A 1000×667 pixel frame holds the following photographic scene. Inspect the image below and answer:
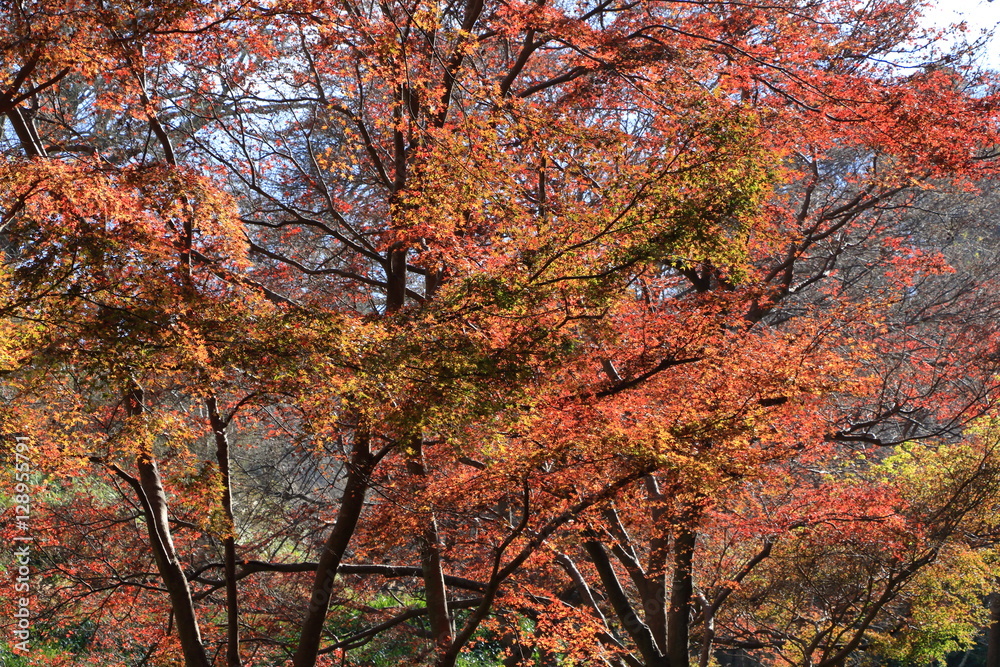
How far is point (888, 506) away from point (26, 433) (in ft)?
27.3

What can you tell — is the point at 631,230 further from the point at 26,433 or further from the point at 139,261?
the point at 26,433

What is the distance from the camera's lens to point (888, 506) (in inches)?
314

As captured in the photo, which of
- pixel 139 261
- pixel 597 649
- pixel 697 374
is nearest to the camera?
pixel 139 261

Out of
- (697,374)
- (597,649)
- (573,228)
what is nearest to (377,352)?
(573,228)

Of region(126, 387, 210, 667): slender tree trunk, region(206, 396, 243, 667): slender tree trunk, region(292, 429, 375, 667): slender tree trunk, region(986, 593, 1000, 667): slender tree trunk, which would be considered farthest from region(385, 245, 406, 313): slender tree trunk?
region(986, 593, 1000, 667): slender tree trunk

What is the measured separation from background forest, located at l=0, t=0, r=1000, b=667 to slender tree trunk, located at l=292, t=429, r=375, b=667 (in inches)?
1.6

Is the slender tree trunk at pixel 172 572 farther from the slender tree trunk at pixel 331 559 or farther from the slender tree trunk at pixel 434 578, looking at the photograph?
the slender tree trunk at pixel 434 578

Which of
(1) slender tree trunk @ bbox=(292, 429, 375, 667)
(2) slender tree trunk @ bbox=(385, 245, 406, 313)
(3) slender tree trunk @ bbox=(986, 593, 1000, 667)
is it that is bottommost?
(3) slender tree trunk @ bbox=(986, 593, 1000, 667)

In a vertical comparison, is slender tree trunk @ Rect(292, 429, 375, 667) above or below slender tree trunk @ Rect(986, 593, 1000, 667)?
above

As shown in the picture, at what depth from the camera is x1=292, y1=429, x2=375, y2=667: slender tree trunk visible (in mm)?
6145

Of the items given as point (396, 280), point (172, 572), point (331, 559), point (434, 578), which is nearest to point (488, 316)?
point (396, 280)

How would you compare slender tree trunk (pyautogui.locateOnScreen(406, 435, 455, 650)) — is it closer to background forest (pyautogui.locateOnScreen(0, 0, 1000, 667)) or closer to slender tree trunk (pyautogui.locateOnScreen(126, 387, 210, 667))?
background forest (pyautogui.locateOnScreen(0, 0, 1000, 667))

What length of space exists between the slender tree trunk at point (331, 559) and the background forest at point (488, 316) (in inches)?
1.6

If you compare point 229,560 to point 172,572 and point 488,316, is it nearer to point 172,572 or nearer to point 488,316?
point 172,572
